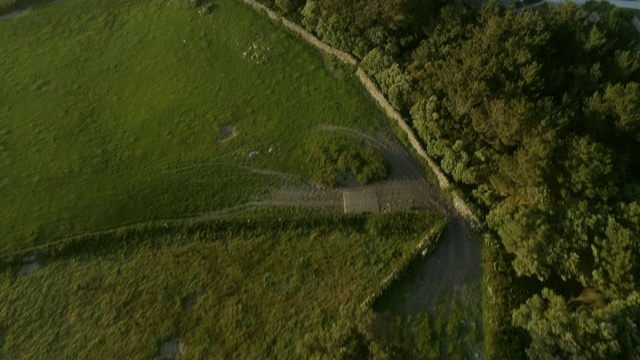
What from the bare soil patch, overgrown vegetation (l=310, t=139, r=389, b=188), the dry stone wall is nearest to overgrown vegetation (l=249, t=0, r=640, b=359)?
the dry stone wall

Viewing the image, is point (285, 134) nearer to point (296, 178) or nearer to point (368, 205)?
point (296, 178)

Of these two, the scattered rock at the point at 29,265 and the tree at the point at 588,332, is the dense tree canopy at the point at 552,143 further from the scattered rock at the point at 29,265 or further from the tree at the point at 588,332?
the scattered rock at the point at 29,265

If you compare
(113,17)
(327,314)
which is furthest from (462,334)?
(113,17)

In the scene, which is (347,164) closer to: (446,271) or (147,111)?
(446,271)

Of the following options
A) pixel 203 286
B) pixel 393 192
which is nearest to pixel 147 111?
pixel 203 286

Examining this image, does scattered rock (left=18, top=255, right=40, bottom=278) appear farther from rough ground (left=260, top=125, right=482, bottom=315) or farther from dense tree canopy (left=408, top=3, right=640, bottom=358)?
dense tree canopy (left=408, top=3, right=640, bottom=358)

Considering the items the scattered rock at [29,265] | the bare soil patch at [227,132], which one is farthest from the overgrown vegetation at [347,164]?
the scattered rock at [29,265]
